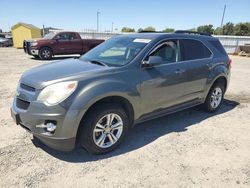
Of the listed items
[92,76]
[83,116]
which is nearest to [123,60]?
[92,76]

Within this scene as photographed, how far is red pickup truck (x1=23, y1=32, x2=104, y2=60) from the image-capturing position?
1490 cm

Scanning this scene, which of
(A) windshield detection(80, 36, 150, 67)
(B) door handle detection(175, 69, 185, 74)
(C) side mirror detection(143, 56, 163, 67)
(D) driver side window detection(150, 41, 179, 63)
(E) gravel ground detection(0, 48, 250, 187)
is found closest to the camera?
(E) gravel ground detection(0, 48, 250, 187)

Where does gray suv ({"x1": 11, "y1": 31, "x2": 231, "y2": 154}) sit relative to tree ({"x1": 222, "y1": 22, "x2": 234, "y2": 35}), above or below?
below

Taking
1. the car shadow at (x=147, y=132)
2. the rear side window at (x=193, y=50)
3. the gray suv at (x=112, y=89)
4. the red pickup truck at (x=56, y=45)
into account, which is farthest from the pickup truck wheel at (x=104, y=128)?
the red pickup truck at (x=56, y=45)

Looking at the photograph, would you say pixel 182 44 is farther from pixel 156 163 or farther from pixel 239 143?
pixel 156 163

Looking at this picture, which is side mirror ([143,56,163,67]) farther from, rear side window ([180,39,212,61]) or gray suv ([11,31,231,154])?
rear side window ([180,39,212,61])

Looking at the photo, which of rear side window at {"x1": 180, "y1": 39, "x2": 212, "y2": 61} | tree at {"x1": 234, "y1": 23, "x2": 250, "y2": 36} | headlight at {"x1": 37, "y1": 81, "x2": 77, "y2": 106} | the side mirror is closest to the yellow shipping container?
rear side window at {"x1": 180, "y1": 39, "x2": 212, "y2": 61}

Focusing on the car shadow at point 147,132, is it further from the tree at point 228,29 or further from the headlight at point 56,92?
the tree at point 228,29

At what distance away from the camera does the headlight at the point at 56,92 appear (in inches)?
126

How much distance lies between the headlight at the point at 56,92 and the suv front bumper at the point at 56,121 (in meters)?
0.08

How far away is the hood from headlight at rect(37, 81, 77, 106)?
84 mm

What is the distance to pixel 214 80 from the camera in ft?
18.0

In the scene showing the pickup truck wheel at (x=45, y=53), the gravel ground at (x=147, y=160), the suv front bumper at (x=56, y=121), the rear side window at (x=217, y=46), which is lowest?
the gravel ground at (x=147, y=160)

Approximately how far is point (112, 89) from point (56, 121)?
2.87 feet
